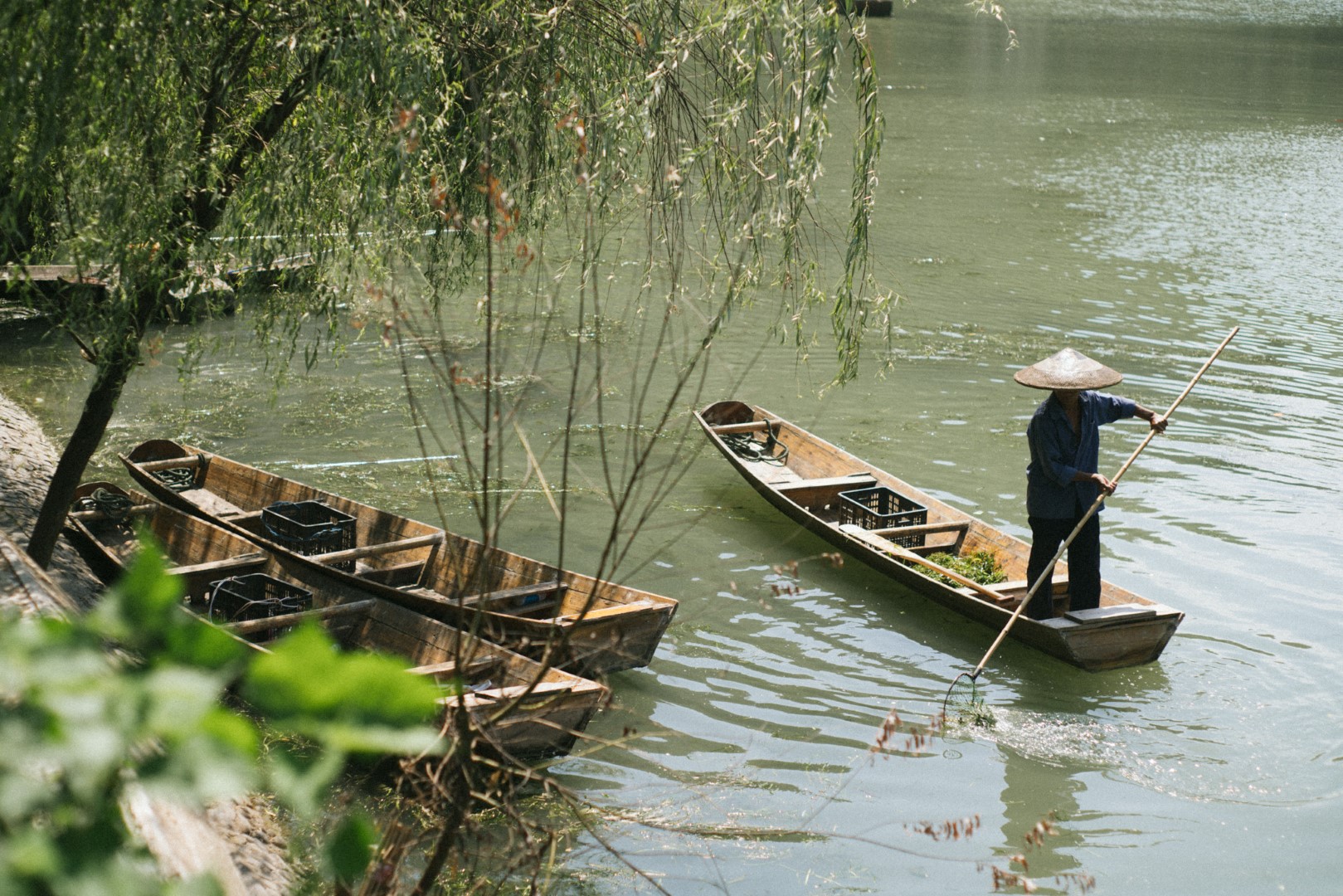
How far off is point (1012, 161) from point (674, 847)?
22.0 m

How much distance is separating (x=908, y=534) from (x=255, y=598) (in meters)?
4.50

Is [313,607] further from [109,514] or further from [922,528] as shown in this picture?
[922,528]

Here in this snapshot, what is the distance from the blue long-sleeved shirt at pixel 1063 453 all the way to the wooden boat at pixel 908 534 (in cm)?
68

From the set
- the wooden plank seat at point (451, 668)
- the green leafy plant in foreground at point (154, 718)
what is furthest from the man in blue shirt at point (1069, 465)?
the green leafy plant in foreground at point (154, 718)

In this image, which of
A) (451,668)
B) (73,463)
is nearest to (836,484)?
(451,668)

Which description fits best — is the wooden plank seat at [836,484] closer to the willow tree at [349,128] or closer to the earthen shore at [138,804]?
the willow tree at [349,128]

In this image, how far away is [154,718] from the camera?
880mm

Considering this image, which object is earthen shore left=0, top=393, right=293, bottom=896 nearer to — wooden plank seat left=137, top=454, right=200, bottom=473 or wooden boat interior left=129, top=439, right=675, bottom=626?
wooden plank seat left=137, top=454, right=200, bottom=473

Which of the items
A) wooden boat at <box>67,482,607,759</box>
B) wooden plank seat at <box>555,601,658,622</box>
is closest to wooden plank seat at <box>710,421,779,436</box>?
wooden plank seat at <box>555,601,658,622</box>

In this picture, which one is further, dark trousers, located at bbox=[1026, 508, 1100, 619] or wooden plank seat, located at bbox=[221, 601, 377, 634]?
dark trousers, located at bbox=[1026, 508, 1100, 619]

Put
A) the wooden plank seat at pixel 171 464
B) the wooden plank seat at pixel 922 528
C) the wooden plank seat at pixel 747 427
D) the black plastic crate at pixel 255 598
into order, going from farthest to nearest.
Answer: the wooden plank seat at pixel 747 427
the wooden plank seat at pixel 171 464
the wooden plank seat at pixel 922 528
the black plastic crate at pixel 255 598

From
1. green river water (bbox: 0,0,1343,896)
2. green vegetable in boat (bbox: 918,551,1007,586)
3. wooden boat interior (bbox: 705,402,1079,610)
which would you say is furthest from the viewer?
wooden boat interior (bbox: 705,402,1079,610)

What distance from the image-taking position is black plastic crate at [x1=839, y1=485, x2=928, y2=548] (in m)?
9.51

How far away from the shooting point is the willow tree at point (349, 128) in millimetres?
5422
